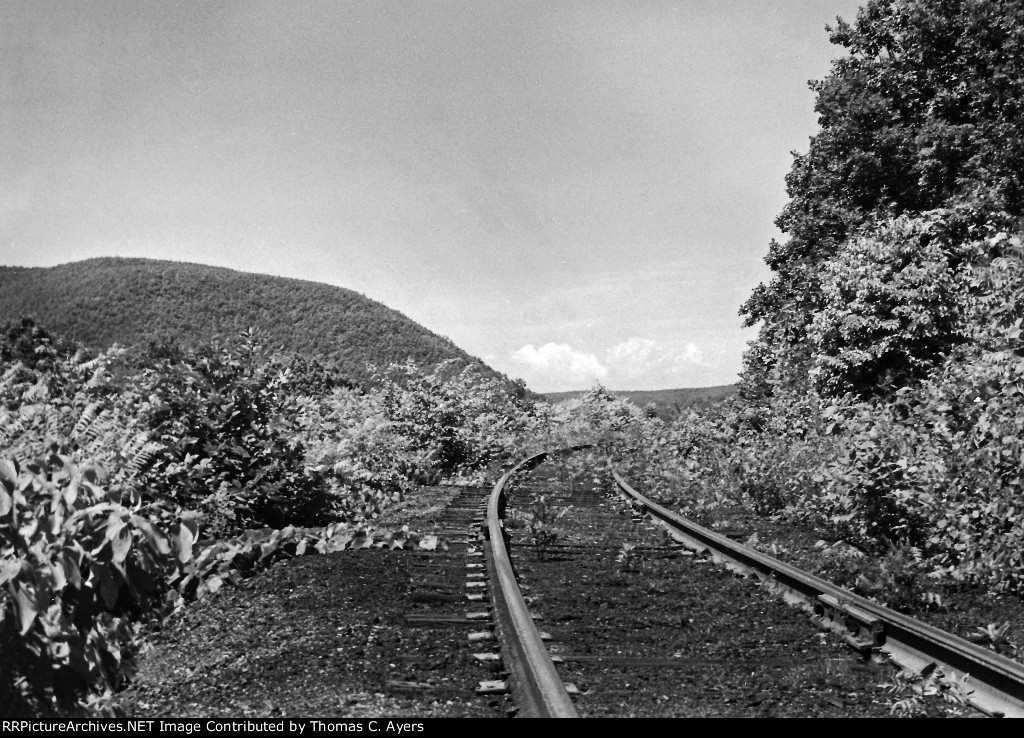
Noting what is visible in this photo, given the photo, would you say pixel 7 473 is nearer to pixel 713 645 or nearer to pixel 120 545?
pixel 120 545

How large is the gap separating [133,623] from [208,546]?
1817 mm

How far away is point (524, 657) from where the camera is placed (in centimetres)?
450

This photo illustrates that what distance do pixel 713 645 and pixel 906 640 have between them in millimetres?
1083

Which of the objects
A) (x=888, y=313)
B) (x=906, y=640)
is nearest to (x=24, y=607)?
(x=906, y=640)

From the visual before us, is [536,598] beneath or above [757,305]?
beneath

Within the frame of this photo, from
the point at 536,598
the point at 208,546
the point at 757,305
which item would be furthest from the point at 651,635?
the point at 757,305

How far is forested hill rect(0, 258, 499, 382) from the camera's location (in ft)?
290

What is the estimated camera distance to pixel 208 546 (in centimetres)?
688

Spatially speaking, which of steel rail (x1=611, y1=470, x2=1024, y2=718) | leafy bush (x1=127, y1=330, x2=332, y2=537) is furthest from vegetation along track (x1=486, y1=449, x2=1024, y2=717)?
leafy bush (x1=127, y1=330, x2=332, y2=537)

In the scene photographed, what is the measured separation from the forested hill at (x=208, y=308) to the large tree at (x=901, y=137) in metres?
61.3

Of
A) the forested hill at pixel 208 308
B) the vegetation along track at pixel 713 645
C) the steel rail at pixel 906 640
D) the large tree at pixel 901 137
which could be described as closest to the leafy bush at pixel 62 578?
the vegetation along track at pixel 713 645

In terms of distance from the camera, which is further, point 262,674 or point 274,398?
point 274,398

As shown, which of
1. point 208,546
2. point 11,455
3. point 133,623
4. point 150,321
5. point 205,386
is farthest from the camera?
point 150,321
